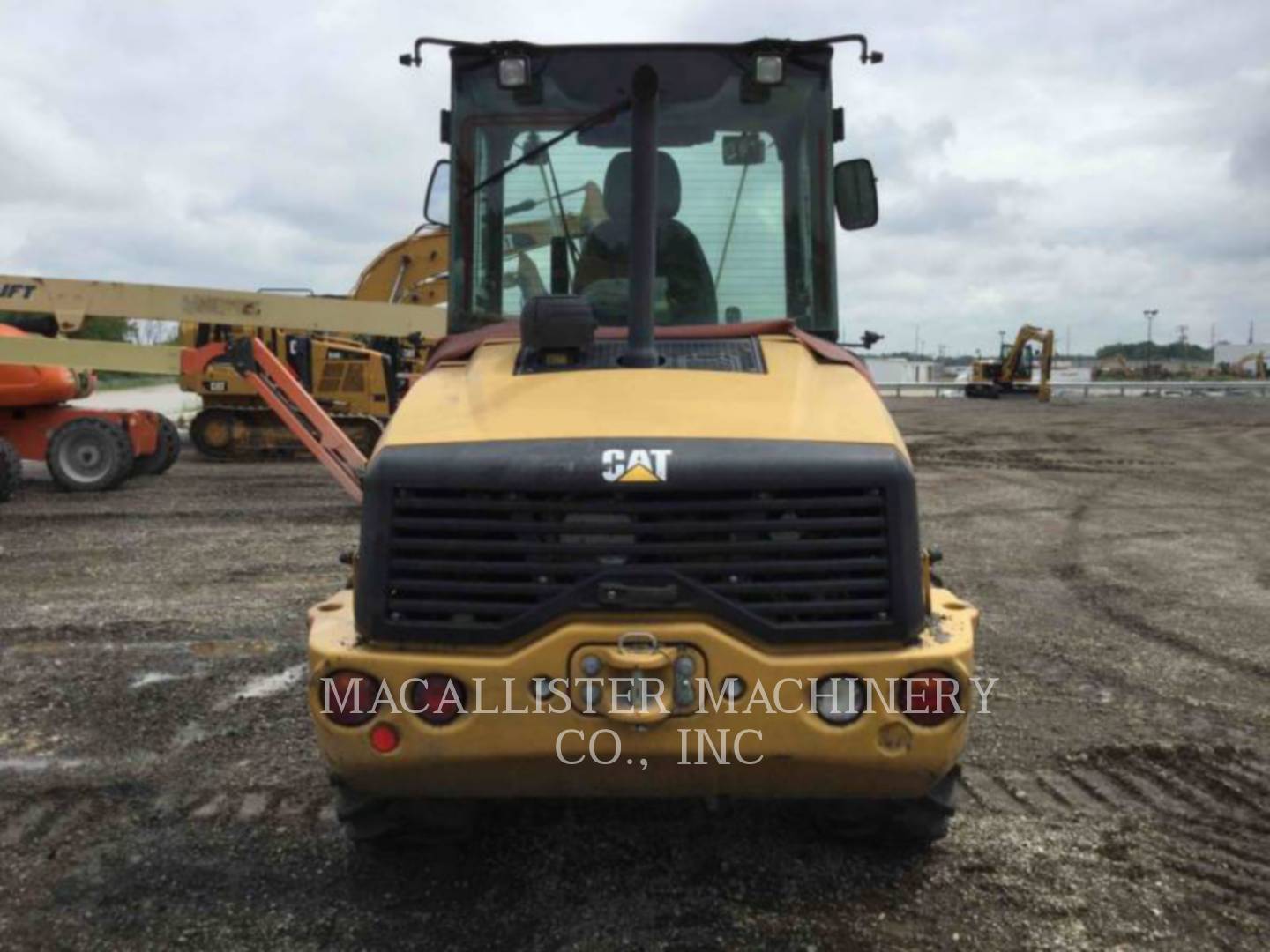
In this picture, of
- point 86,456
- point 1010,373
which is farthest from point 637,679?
point 1010,373

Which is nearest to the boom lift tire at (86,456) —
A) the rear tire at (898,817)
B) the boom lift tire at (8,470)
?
the boom lift tire at (8,470)

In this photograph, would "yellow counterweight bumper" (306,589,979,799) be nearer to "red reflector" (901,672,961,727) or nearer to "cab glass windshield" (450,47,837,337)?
"red reflector" (901,672,961,727)

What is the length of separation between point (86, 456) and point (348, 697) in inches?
439

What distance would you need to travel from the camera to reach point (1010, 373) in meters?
41.4

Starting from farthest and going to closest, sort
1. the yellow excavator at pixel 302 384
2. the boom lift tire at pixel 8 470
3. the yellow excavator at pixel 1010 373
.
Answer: the yellow excavator at pixel 1010 373
the yellow excavator at pixel 302 384
the boom lift tire at pixel 8 470

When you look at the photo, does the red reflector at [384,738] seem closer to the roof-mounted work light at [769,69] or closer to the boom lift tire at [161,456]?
the roof-mounted work light at [769,69]

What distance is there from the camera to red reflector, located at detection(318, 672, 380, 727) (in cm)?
286

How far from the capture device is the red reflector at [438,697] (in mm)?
2834

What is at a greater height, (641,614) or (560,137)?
(560,137)

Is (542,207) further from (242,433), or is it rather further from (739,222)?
(242,433)

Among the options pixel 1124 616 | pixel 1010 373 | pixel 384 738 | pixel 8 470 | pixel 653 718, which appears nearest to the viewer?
pixel 653 718

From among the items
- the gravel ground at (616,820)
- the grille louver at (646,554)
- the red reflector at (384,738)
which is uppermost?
the grille louver at (646,554)

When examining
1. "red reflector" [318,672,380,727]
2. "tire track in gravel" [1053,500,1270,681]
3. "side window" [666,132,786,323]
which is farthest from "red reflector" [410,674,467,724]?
"tire track in gravel" [1053,500,1270,681]

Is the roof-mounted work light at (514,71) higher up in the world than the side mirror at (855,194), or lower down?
higher up
